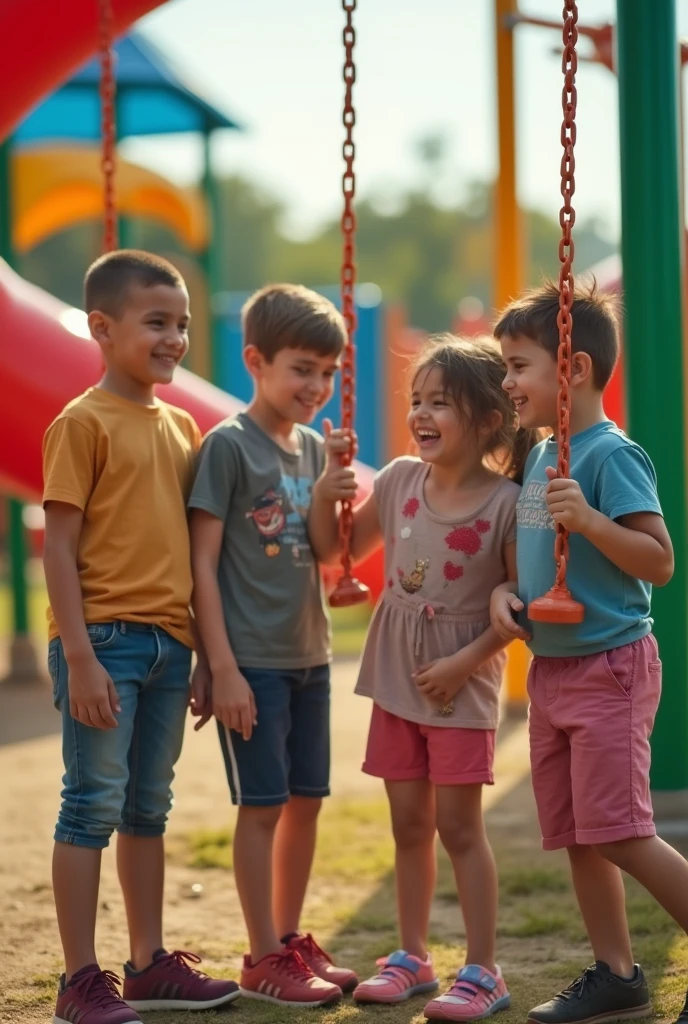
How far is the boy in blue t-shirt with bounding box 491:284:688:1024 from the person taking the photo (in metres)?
3.04

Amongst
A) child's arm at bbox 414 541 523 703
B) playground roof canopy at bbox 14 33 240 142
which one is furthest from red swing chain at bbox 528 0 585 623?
playground roof canopy at bbox 14 33 240 142

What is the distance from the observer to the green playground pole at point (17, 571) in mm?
8766

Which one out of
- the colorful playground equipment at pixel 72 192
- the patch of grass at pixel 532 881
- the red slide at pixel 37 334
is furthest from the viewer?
the colorful playground equipment at pixel 72 192

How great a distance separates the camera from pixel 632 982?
3201 millimetres

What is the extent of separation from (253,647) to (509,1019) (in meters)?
1.09

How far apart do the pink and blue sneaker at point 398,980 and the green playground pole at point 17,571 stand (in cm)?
571

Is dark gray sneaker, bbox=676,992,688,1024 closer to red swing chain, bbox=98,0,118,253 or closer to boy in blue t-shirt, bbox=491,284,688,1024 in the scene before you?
boy in blue t-shirt, bbox=491,284,688,1024

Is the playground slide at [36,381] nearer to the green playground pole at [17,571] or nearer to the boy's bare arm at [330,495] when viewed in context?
the boy's bare arm at [330,495]

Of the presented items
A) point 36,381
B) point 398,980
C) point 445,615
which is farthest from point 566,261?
point 36,381

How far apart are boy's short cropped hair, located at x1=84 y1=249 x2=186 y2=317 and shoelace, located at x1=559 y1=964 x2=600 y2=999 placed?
6.45 feet

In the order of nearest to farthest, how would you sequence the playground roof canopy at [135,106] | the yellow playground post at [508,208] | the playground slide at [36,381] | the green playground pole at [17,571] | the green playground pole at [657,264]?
the green playground pole at [657,264] → the playground slide at [36,381] → the yellow playground post at [508,208] → the green playground pole at [17,571] → the playground roof canopy at [135,106]

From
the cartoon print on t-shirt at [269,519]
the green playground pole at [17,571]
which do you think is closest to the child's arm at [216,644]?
the cartoon print on t-shirt at [269,519]

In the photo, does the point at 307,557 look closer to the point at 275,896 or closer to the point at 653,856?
the point at 275,896

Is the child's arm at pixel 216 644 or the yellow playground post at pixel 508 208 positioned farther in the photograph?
the yellow playground post at pixel 508 208
